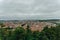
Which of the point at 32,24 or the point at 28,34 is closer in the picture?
the point at 28,34

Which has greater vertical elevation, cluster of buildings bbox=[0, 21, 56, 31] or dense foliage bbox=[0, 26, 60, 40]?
cluster of buildings bbox=[0, 21, 56, 31]

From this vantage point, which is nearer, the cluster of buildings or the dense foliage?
the dense foliage

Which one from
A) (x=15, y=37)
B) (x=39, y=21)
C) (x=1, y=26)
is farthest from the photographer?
(x=39, y=21)

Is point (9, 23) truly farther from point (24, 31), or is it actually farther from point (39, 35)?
point (39, 35)

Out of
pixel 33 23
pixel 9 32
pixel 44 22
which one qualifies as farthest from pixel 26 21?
pixel 9 32

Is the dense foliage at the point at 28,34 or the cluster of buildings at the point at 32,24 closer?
the dense foliage at the point at 28,34

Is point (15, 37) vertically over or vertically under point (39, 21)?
under

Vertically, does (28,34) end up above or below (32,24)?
below

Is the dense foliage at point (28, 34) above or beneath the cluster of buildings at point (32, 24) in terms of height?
beneath
